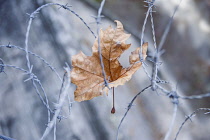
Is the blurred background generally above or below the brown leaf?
below

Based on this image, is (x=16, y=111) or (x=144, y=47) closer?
(x=144, y=47)

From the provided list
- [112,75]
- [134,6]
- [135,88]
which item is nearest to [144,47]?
[112,75]

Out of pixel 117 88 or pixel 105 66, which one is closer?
pixel 105 66

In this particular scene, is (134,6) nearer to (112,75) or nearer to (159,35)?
(159,35)

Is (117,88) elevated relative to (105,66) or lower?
lower

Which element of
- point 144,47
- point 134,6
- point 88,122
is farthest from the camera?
point 134,6
